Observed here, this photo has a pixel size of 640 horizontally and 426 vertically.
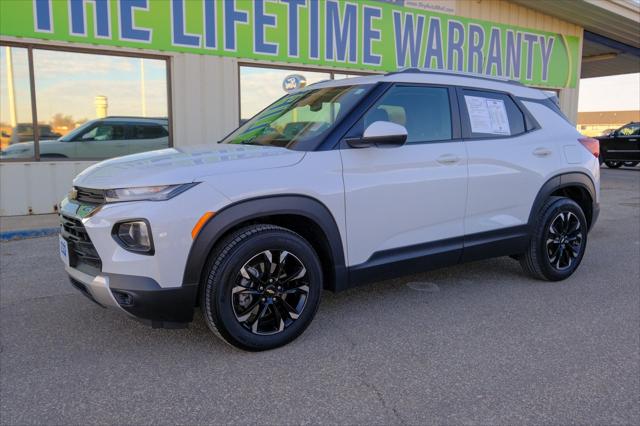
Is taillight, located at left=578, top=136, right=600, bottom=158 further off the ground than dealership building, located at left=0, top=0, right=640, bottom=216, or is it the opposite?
dealership building, located at left=0, top=0, right=640, bottom=216

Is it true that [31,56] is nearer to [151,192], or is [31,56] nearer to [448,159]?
[151,192]

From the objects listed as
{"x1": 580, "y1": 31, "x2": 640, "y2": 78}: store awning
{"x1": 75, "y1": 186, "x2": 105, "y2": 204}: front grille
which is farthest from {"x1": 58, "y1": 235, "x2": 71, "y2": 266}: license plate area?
{"x1": 580, "y1": 31, "x2": 640, "y2": 78}: store awning

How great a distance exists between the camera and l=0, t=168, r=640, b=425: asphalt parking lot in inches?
101

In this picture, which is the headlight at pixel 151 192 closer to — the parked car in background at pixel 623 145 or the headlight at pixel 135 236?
the headlight at pixel 135 236

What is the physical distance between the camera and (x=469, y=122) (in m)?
4.09

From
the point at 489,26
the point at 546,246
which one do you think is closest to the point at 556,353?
the point at 546,246

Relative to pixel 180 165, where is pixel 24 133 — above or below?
above

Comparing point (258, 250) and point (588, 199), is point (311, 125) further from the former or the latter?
point (588, 199)

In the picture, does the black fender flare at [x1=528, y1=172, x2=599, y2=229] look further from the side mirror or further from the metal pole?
the metal pole

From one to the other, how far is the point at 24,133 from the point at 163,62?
2.41 meters

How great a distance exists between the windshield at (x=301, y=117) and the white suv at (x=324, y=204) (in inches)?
0.7

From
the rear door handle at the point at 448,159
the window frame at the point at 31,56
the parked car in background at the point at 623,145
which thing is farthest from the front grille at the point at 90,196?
the parked car in background at the point at 623,145

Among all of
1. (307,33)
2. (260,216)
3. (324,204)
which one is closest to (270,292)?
(260,216)

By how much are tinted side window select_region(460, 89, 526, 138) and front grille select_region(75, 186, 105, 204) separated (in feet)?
8.74
